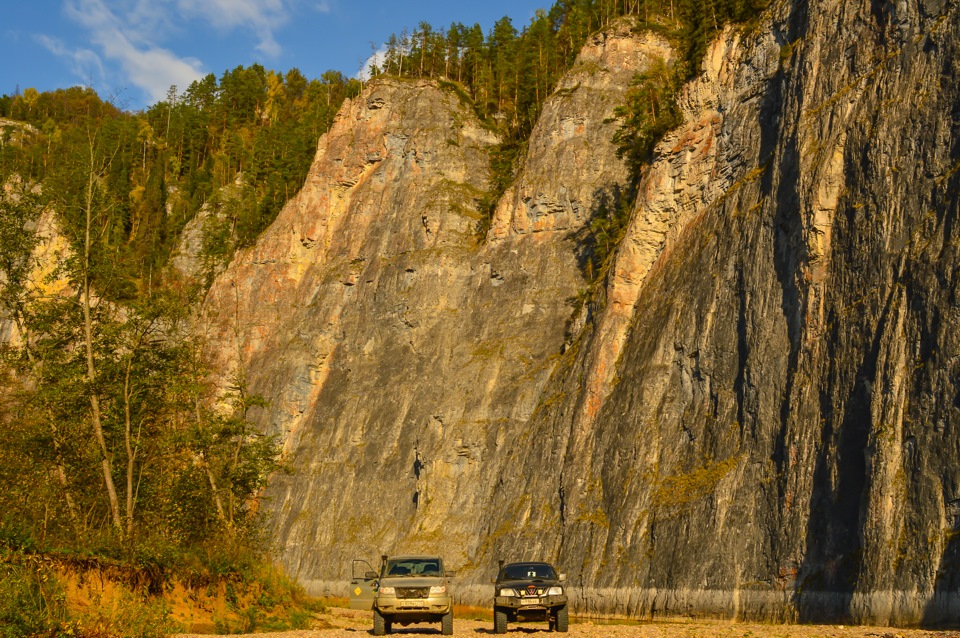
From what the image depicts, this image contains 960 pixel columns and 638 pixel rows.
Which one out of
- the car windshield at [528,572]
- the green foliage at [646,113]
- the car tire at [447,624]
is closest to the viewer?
the car tire at [447,624]

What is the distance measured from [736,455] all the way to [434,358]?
29.9 m

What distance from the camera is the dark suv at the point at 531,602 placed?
23781 mm

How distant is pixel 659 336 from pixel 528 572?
2303cm

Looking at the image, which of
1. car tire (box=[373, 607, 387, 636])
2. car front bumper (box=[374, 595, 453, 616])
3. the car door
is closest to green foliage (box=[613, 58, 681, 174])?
the car door

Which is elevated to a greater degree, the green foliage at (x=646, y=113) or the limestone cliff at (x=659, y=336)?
the green foliage at (x=646, y=113)

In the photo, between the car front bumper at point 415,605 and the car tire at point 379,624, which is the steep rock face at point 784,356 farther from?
the car tire at point 379,624

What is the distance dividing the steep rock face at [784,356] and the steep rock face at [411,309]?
620 cm

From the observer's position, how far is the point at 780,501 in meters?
33.4

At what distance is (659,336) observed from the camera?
45.8 m

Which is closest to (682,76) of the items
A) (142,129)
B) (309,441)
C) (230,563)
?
(309,441)

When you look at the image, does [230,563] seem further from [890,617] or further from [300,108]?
[300,108]

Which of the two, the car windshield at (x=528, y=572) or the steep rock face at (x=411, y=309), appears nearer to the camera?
the car windshield at (x=528, y=572)

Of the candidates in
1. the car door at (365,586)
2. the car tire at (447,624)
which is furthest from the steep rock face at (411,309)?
the car tire at (447,624)

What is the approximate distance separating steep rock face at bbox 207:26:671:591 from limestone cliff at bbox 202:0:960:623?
0.22 m
